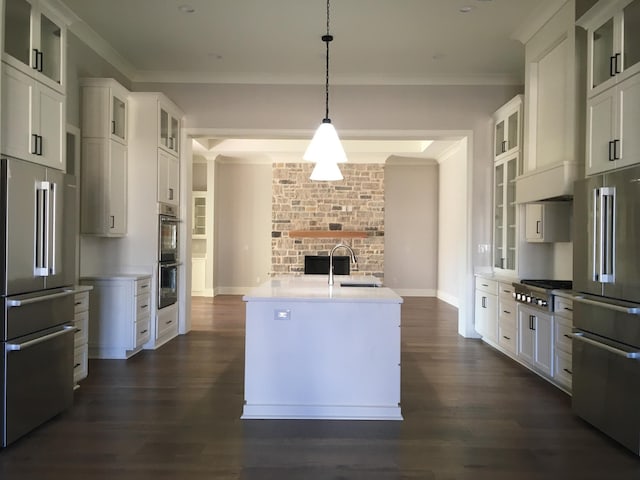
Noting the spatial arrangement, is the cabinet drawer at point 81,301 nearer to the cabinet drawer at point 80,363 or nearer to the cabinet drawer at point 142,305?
the cabinet drawer at point 80,363

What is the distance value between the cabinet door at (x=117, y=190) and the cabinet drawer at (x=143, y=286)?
59 cm

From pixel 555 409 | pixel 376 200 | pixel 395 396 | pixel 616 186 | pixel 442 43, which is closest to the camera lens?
pixel 616 186

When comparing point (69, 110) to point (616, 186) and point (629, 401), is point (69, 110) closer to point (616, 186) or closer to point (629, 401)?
point (616, 186)

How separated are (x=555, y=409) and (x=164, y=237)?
4313 millimetres

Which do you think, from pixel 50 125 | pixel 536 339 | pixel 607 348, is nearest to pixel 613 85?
pixel 607 348

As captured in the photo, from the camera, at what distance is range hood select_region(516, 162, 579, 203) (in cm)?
388

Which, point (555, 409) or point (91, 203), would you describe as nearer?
point (555, 409)

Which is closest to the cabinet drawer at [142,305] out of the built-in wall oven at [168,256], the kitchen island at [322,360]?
the built-in wall oven at [168,256]

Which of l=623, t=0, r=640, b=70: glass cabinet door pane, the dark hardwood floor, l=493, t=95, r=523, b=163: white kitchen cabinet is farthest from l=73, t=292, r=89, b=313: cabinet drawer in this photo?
l=493, t=95, r=523, b=163: white kitchen cabinet

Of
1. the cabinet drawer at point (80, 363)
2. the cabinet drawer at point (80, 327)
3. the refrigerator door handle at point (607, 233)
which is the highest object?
the refrigerator door handle at point (607, 233)

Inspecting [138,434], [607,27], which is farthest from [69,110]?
[607,27]

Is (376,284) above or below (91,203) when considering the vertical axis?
below

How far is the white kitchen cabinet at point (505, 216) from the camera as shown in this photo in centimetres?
544

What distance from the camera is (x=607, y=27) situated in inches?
131
